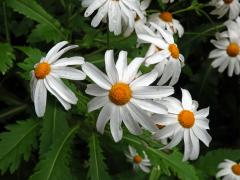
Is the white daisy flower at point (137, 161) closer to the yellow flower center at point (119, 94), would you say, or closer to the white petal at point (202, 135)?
the white petal at point (202, 135)

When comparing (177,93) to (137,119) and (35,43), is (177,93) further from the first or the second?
(137,119)

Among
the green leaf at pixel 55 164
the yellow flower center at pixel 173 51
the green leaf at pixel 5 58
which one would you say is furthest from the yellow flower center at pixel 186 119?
the green leaf at pixel 5 58

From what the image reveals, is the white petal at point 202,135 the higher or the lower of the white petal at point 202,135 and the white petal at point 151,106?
the lower

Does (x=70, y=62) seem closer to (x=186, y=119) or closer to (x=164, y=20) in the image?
(x=186, y=119)

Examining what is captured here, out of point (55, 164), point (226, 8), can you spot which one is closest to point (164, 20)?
point (226, 8)

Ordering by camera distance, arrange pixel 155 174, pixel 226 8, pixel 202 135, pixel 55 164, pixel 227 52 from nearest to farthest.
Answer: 1. pixel 55 164
2. pixel 202 135
3. pixel 155 174
4. pixel 226 8
5. pixel 227 52
